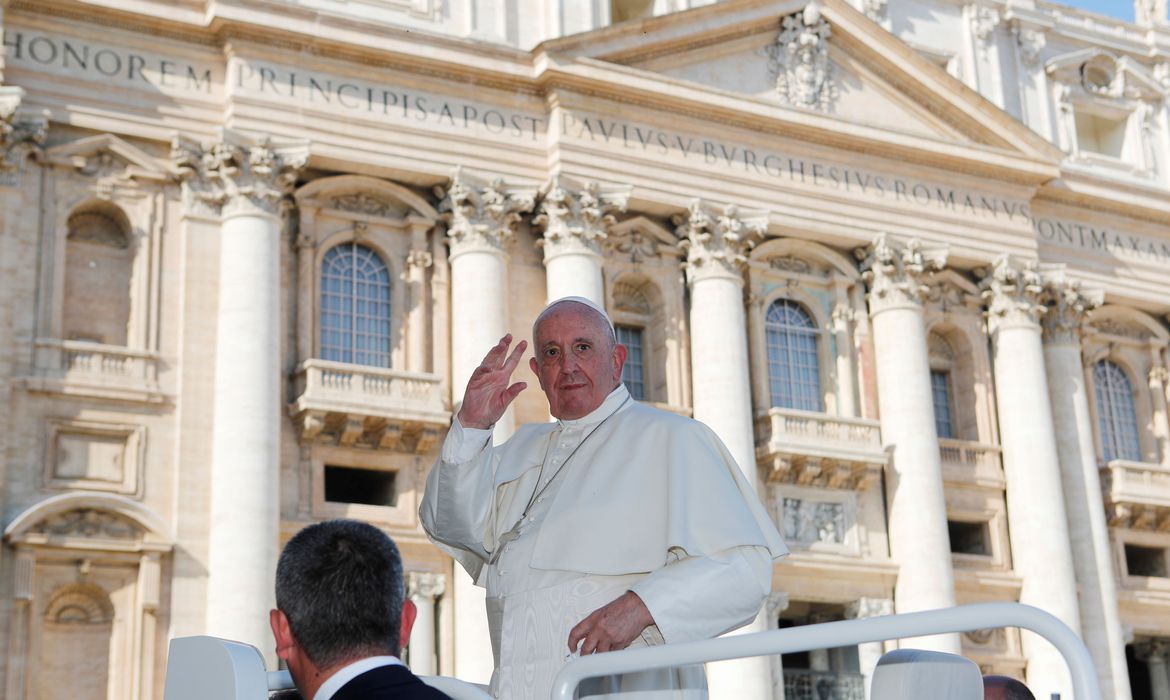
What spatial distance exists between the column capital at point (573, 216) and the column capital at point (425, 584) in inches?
192

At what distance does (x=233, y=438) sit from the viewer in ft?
66.0

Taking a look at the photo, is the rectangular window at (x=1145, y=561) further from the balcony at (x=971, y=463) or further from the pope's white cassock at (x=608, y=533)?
the pope's white cassock at (x=608, y=533)

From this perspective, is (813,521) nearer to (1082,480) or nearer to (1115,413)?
(1082,480)

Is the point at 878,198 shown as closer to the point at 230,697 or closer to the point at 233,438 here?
the point at 233,438

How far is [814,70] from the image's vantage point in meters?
26.3

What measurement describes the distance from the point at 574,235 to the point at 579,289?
845 mm

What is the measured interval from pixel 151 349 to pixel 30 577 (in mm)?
3279

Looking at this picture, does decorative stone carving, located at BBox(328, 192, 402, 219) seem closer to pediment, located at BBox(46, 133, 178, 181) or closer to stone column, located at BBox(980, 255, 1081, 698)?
pediment, located at BBox(46, 133, 178, 181)

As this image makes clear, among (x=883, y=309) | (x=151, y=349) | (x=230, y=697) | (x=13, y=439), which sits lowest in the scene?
(x=230, y=697)

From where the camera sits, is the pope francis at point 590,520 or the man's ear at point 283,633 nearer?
the man's ear at point 283,633

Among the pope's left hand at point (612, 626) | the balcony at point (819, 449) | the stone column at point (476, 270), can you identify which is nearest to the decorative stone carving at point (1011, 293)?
the balcony at point (819, 449)

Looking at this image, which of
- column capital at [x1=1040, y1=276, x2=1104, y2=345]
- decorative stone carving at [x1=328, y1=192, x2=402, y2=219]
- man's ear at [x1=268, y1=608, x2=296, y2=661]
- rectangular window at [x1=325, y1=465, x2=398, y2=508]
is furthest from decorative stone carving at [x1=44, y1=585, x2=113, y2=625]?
man's ear at [x1=268, y1=608, x2=296, y2=661]

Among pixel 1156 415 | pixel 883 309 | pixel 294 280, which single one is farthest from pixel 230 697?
pixel 1156 415

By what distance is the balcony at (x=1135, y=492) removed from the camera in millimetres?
27562
